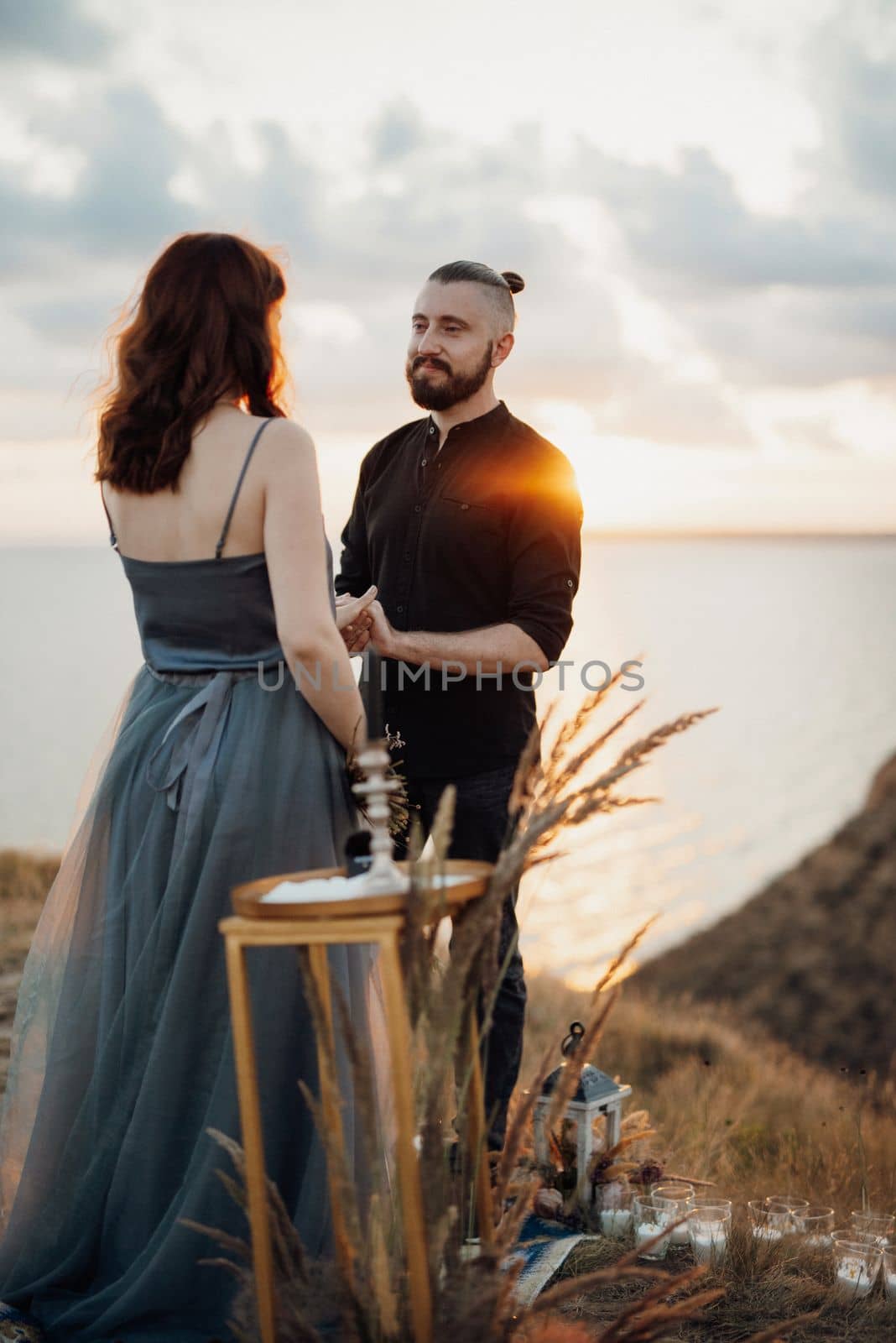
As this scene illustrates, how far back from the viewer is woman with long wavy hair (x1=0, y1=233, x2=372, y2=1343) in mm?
2475

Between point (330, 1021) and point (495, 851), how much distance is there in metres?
1.55

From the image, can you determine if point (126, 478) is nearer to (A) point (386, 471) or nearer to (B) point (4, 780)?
(A) point (386, 471)

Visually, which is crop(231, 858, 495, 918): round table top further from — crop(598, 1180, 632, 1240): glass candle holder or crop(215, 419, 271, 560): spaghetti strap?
crop(598, 1180, 632, 1240): glass candle holder

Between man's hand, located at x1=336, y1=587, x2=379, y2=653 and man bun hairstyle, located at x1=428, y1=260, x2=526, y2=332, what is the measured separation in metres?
1.01

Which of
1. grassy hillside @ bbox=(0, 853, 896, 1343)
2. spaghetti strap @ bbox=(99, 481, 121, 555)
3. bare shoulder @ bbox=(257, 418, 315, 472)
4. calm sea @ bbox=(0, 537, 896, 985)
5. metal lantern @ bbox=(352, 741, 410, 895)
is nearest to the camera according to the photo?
metal lantern @ bbox=(352, 741, 410, 895)

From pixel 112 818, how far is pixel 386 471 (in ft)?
4.91

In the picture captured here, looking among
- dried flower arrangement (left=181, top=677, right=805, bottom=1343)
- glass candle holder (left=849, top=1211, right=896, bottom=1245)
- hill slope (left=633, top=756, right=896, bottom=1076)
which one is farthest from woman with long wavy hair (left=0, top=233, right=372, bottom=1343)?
hill slope (left=633, top=756, right=896, bottom=1076)

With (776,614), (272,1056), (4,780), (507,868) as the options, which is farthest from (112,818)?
(776,614)

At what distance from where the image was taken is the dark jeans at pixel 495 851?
3.41 m

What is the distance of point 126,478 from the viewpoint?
2.57 m

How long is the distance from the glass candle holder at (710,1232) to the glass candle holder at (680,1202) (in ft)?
0.23

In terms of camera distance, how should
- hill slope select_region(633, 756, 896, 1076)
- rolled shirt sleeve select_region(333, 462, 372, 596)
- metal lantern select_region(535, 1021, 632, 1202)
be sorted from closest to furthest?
metal lantern select_region(535, 1021, 632, 1202) < rolled shirt sleeve select_region(333, 462, 372, 596) < hill slope select_region(633, 756, 896, 1076)

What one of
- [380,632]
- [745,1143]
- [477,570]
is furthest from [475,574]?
[745,1143]

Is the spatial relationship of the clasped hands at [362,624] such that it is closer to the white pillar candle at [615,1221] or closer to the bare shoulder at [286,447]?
the bare shoulder at [286,447]
